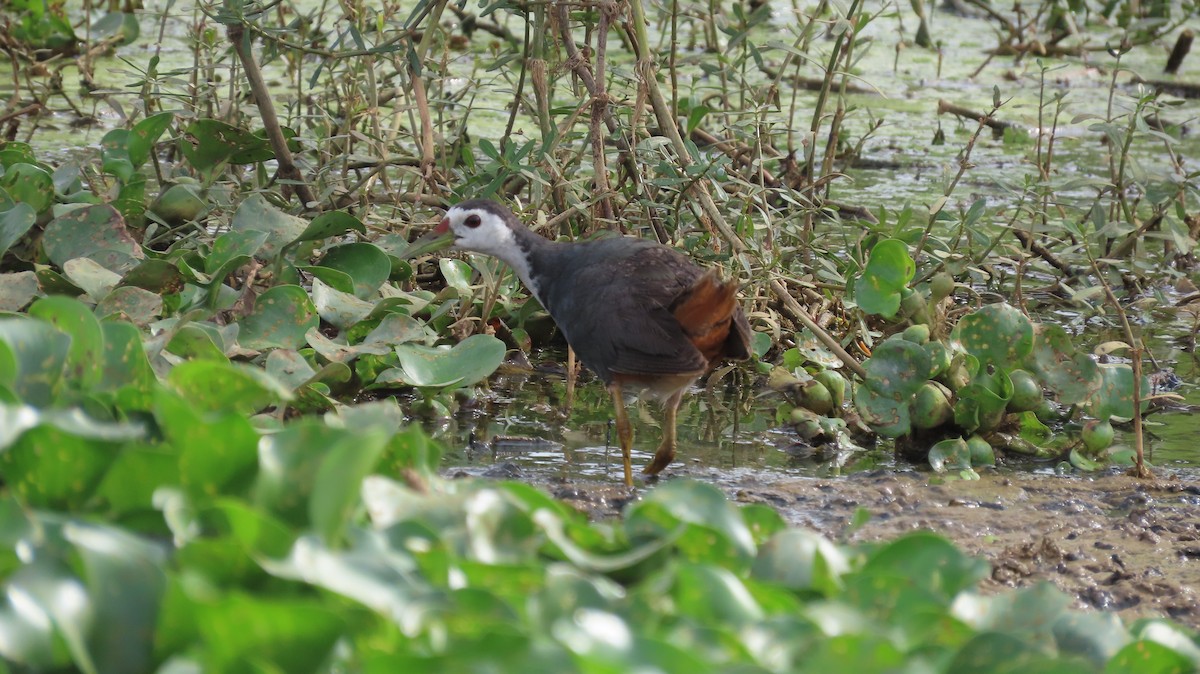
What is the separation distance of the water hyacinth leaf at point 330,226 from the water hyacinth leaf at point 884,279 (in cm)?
146

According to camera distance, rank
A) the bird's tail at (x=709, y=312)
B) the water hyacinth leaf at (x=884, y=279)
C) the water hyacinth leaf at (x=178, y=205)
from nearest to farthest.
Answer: the bird's tail at (x=709, y=312) < the water hyacinth leaf at (x=884, y=279) < the water hyacinth leaf at (x=178, y=205)

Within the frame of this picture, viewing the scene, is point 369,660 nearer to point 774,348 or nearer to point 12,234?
point 12,234

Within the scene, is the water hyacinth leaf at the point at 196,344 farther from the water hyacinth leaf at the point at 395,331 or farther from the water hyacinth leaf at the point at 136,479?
the water hyacinth leaf at the point at 136,479

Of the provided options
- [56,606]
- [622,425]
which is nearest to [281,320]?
[622,425]

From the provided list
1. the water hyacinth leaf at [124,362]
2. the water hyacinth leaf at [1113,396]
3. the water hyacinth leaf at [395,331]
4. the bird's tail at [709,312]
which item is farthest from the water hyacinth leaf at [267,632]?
the water hyacinth leaf at [1113,396]

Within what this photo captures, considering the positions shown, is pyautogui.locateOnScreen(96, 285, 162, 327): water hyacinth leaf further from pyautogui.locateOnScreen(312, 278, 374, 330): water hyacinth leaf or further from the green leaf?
the green leaf

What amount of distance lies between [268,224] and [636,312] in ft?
4.17

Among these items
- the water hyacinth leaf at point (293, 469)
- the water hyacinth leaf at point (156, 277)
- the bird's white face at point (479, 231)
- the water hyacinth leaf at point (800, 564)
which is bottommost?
the water hyacinth leaf at point (156, 277)

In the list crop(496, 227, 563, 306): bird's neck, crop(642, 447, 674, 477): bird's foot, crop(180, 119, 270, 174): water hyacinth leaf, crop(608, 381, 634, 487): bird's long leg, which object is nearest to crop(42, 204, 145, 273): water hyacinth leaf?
crop(180, 119, 270, 174): water hyacinth leaf

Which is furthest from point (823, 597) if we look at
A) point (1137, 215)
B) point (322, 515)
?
point (1137, 215)

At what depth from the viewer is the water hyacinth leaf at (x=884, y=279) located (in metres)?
3.86

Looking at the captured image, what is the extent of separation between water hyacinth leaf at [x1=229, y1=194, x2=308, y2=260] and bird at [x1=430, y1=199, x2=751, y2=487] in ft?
1.78

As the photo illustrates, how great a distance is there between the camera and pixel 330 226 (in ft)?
12.9

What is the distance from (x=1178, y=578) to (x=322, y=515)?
Result: 207 centimetres
